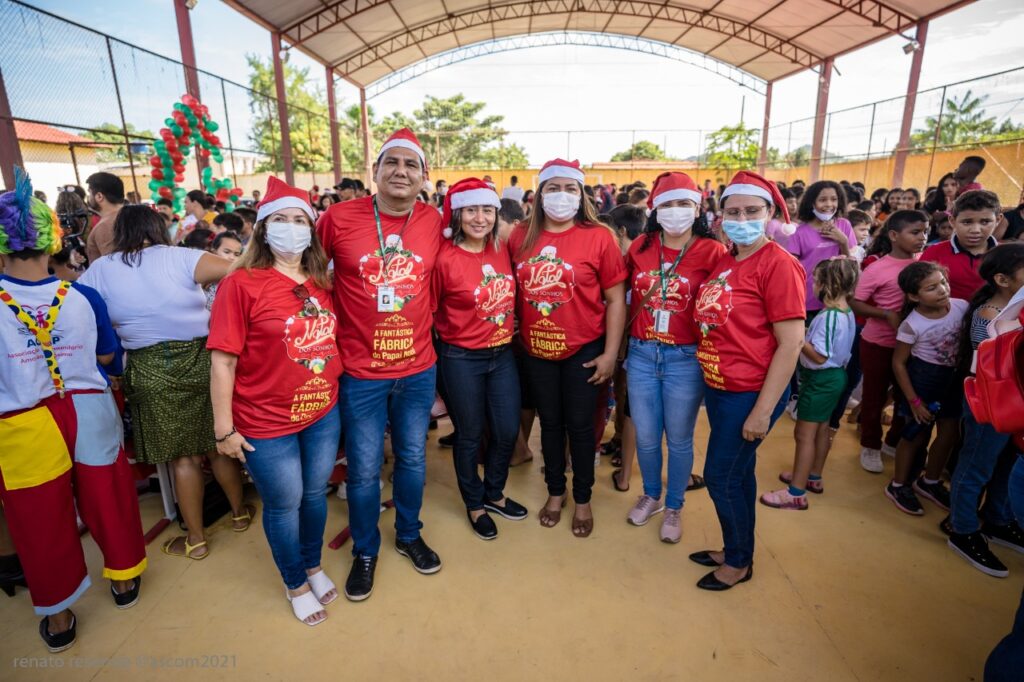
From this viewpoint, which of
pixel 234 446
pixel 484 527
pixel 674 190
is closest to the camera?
pixel 234 446

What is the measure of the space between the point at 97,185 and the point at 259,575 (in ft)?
10.0

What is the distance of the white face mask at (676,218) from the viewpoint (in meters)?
2.33

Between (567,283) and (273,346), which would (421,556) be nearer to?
(273,346)

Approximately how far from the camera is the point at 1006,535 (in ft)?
8.70

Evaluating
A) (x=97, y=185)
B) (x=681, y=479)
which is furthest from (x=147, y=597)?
(x=97, y=185)

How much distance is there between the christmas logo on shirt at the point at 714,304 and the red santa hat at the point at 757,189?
1.12ft

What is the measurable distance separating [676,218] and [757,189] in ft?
1.16

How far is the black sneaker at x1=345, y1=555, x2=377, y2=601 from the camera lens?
2.34 m

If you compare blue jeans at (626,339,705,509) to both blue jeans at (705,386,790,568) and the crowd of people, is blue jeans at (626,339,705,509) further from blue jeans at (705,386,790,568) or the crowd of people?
blue jeans at (705,386,790,568)

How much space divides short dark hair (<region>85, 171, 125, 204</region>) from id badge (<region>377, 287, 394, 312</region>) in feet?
9.33

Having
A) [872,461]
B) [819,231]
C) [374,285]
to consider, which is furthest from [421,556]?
[819,231]

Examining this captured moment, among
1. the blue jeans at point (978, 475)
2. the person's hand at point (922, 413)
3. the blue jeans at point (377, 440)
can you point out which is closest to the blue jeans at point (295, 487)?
the blue jeans at point (377, 440)

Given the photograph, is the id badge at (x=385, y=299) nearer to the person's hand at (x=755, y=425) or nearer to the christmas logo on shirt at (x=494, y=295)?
the christmas logo on shirt at (x=494, y=295)

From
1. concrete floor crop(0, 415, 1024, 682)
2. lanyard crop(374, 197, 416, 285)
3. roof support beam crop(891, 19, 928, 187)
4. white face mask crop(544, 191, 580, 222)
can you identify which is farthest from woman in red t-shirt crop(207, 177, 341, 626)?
roof support beam crop(891, 19, 928, 187)
